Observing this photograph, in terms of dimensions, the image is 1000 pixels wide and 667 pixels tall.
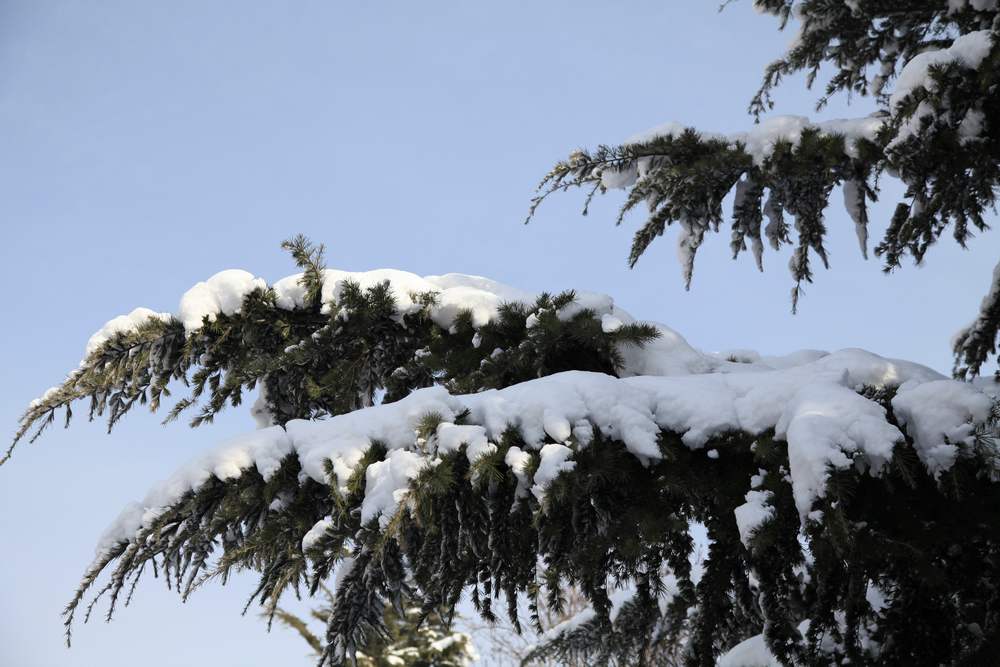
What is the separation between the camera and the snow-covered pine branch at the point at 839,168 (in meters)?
3.06

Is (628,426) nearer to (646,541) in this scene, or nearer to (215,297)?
(646,541)

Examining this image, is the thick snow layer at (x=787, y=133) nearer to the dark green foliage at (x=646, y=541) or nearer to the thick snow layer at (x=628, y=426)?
the thick snow layer at (x=628, y=426)

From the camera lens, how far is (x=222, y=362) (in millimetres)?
4945

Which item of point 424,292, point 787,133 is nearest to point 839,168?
point 787,133

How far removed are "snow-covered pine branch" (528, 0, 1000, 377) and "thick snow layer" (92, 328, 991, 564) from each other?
0.75 meters

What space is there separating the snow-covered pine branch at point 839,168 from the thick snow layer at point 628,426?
747 millimetres

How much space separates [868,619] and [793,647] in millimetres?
425

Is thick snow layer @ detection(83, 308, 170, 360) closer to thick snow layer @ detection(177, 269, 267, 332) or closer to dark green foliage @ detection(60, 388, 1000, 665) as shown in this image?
thick snow layer @ detection(177, 269, 267, 332)

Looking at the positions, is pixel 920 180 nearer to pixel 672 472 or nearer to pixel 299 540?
pixel 672 472

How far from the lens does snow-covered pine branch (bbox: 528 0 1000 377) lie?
306 centimetres

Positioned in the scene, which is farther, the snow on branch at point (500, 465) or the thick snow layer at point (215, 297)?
the thick snow layer at point (215, 297)

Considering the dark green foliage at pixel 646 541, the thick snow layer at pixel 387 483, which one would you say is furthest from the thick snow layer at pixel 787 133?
the thick snow layer at pixel 387 483

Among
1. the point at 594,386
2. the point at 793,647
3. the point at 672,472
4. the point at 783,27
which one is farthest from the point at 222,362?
the point at 783,27

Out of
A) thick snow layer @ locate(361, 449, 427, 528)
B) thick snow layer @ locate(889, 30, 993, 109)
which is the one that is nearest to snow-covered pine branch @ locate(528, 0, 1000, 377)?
thick snow layer @ locate(889, 30, 993, 109)
